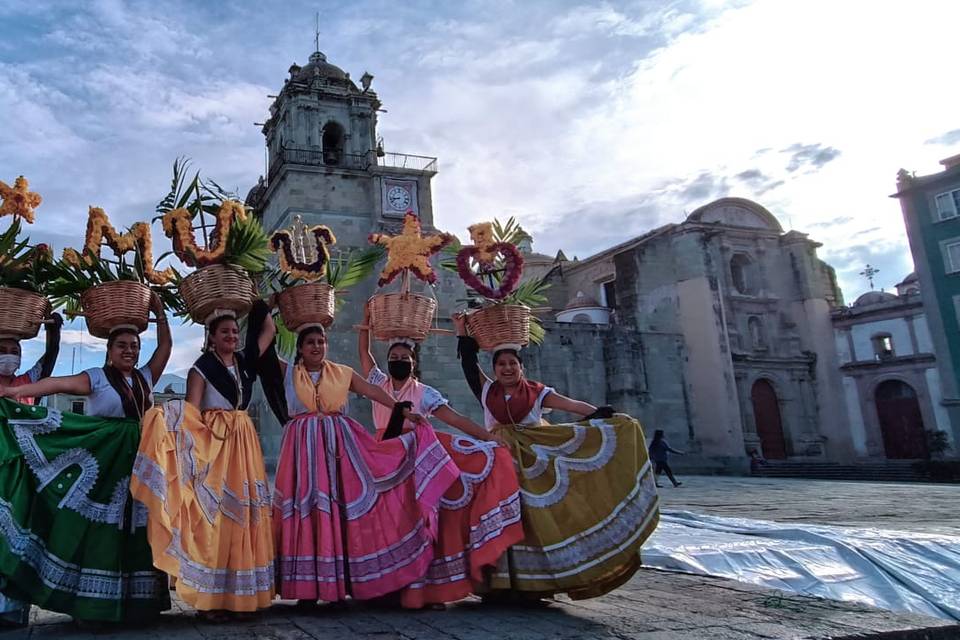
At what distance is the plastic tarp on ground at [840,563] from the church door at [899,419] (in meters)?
27.9

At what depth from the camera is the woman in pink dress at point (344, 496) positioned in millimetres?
4188

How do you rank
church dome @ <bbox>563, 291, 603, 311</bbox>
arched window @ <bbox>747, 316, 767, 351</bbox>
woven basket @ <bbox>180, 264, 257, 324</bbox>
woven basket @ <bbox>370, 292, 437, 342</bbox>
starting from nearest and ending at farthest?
woven basket @ <bbox>180, 264, 257, 324</bbox>
woven basket @ <bbox>370, 292, 437, 342</bbox>
arched window @ <bbox>747, 316, 767, 351</bbox>
church dome @ <bbox>563, 291, 603, 311</bbox>

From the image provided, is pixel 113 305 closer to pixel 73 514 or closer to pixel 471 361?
pixel 73 514

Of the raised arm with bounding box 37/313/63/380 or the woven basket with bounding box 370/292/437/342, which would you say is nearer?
the raised arm with bounding box 37/313/63/380

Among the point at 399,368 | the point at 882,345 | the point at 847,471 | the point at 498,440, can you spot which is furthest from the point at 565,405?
the point at 882,345

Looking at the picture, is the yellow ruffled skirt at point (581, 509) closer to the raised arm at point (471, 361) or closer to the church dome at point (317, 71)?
the raised arm at point (471, 361)

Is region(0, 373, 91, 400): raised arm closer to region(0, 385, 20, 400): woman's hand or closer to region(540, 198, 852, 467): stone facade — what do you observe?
region(0, 385, 20, 400): woman's hand

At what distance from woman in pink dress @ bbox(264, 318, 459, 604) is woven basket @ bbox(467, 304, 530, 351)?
2.95ft

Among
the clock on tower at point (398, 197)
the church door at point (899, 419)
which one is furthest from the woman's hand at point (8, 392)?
the church door at point (899, 419)

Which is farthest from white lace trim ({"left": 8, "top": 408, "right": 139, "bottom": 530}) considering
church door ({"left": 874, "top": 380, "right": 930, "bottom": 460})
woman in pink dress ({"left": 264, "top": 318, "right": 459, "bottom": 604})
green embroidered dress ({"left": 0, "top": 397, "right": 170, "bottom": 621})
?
church door ({"left": 874, "top": 380, "right": 930, "bottom": 460})

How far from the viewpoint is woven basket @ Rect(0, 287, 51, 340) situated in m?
4.41

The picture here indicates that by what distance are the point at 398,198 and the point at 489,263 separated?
16910 millimetres

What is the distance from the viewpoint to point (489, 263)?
5.53 meters

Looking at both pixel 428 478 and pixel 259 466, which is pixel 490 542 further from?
pixel 259 466
